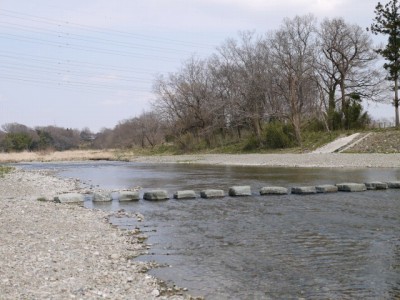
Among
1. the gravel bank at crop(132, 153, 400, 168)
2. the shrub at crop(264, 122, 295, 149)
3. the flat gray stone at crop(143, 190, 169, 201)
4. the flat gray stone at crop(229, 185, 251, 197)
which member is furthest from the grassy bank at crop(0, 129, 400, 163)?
the flat gray stone at crop(143, 190, 169, 201)

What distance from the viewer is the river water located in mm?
8430

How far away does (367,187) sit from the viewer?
73.9 ft

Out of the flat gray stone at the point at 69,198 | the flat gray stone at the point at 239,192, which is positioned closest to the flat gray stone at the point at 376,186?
the flat gray stone at the point at 239,192

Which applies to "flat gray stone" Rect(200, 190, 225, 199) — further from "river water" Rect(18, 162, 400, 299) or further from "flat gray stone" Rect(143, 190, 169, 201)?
"flat gray stone" Rect(143, 190, 169, 201)

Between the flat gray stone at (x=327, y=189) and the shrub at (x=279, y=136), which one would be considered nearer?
the flat gray stone at (x=327, y=189)

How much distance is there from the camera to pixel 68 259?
952cm

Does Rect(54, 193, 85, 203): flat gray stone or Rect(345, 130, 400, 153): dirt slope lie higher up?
Rect(345, 130, 400, 153): dirt slope

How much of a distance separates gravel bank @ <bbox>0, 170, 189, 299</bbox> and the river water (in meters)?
0.68

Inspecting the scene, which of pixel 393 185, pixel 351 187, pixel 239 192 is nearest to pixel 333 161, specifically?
pixel 393 185

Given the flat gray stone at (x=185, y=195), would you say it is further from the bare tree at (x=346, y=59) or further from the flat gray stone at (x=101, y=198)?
the bare tree at (x=346, y=59)

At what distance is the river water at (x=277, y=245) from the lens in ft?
27.7

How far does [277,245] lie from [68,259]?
495 cm

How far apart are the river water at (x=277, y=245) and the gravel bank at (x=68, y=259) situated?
26.6 inches

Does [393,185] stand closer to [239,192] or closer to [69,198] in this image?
[239,192]
